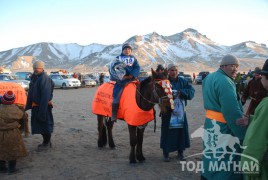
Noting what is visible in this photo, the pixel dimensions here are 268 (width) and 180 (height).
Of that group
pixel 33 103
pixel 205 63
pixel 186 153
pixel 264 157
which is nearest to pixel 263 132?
pixel 264 157

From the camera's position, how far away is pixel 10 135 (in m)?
4.98

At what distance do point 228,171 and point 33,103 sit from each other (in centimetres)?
474

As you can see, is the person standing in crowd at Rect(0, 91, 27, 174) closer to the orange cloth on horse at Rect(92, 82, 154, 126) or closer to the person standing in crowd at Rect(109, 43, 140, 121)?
the person standing in crowd at Rect(109, 43, 140, 121)

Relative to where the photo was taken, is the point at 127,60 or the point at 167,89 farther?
the point at 127,60

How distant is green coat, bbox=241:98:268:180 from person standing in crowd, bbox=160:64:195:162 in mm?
3093

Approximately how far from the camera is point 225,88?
10.4 ft

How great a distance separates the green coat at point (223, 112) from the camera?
3.08 m

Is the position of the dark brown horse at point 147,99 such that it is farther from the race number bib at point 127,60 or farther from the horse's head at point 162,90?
A: the race number bib at point 127,60

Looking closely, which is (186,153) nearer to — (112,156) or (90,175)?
(112,156)

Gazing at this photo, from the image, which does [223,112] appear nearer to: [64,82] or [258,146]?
[258,146]

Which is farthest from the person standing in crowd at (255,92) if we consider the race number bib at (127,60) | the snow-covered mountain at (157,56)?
the snow-covered mountain at (157,56)

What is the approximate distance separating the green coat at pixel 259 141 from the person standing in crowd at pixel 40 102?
4886mm

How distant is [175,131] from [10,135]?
3059mm

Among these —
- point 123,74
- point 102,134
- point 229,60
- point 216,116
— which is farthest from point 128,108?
point 229,60
